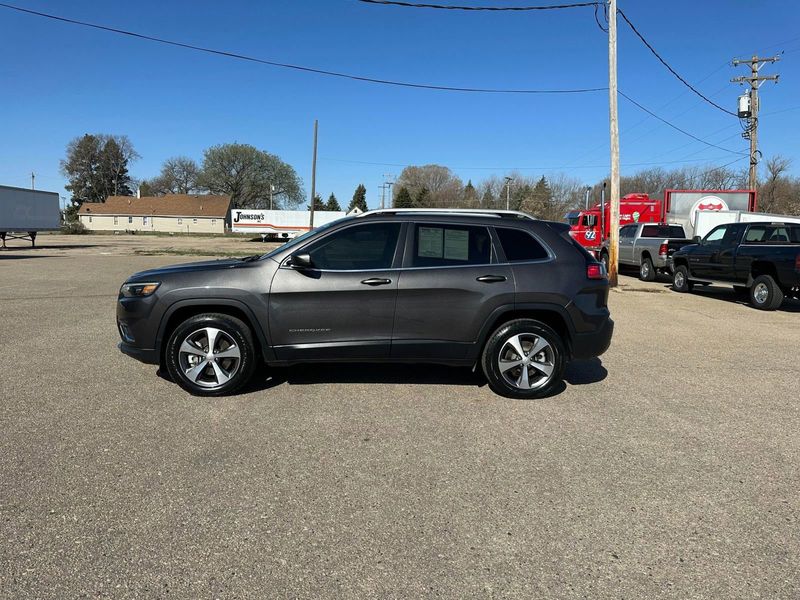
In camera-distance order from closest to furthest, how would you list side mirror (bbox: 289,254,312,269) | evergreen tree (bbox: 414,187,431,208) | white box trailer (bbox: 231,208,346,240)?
side mirror (bbox: 289,254,312,269), white box trailer (bbox: 231,208,346,240), evergreen tree (bbox: 414,187,431,208)

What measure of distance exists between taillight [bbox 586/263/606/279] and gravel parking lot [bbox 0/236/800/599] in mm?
1170

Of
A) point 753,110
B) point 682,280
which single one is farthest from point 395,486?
point 753,110

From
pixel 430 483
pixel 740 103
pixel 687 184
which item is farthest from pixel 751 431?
pixel 687 184

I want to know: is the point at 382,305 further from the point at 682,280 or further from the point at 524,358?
the point at 682,280

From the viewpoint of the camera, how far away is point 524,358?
5.04 metres

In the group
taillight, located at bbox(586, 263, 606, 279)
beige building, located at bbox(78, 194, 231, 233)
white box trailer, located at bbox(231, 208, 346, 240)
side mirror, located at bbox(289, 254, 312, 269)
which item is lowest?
taillight, located at bbox(586, 263, 606, 279)

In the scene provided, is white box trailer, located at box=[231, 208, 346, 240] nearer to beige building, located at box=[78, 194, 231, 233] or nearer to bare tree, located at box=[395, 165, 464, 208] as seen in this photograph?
beige building, located at box=[78, 194, 231, 233]

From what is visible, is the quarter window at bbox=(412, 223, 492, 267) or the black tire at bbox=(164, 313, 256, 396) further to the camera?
the quarter window at bbox=(412, 223, 492, 267)

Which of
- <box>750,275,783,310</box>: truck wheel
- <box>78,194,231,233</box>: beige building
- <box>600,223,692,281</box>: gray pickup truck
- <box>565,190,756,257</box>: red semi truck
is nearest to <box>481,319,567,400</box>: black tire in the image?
<box>750,275,783,310</box>: truck wheel

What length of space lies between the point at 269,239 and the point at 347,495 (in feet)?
182

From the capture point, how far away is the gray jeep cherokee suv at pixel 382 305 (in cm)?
487

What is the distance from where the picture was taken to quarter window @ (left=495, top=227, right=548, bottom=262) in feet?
16.8

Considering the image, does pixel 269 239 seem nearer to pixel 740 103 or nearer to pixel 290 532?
pixel 740 103

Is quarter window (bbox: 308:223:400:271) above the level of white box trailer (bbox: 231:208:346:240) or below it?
below
